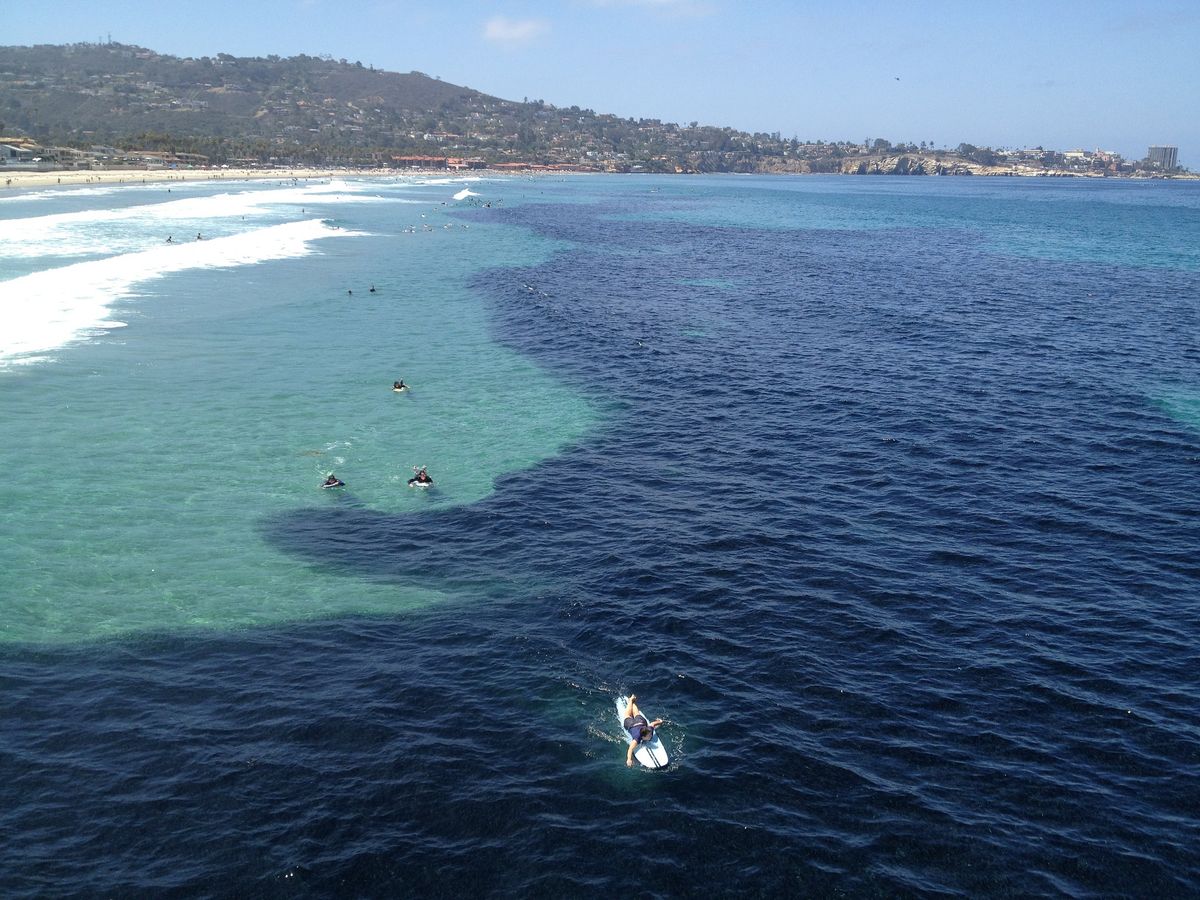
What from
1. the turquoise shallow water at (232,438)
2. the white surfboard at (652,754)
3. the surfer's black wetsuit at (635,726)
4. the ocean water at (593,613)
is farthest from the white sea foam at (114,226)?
the white surfboard at (652,754)

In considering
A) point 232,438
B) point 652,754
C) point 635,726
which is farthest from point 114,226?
point 652,754

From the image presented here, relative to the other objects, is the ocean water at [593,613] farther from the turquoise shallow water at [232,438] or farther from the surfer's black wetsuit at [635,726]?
the surfer's black wetsuit at [635,726]

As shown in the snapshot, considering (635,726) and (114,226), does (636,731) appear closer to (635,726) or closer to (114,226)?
(635,726)

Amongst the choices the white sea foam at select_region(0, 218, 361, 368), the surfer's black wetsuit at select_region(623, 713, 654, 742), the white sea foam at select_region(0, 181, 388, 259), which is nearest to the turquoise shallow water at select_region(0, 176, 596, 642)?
the white sea foam at select_region(0, 218, 361, 368)

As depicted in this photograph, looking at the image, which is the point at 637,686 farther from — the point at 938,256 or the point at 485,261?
the point at 938,256

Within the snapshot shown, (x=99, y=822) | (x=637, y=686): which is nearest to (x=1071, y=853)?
(x=637, y=686)

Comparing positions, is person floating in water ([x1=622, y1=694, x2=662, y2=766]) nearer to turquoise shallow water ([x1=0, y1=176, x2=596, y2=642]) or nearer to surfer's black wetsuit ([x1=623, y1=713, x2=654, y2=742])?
surfer's black wetsuit ([x1=623, y1=713, x2=654, y2=742])
